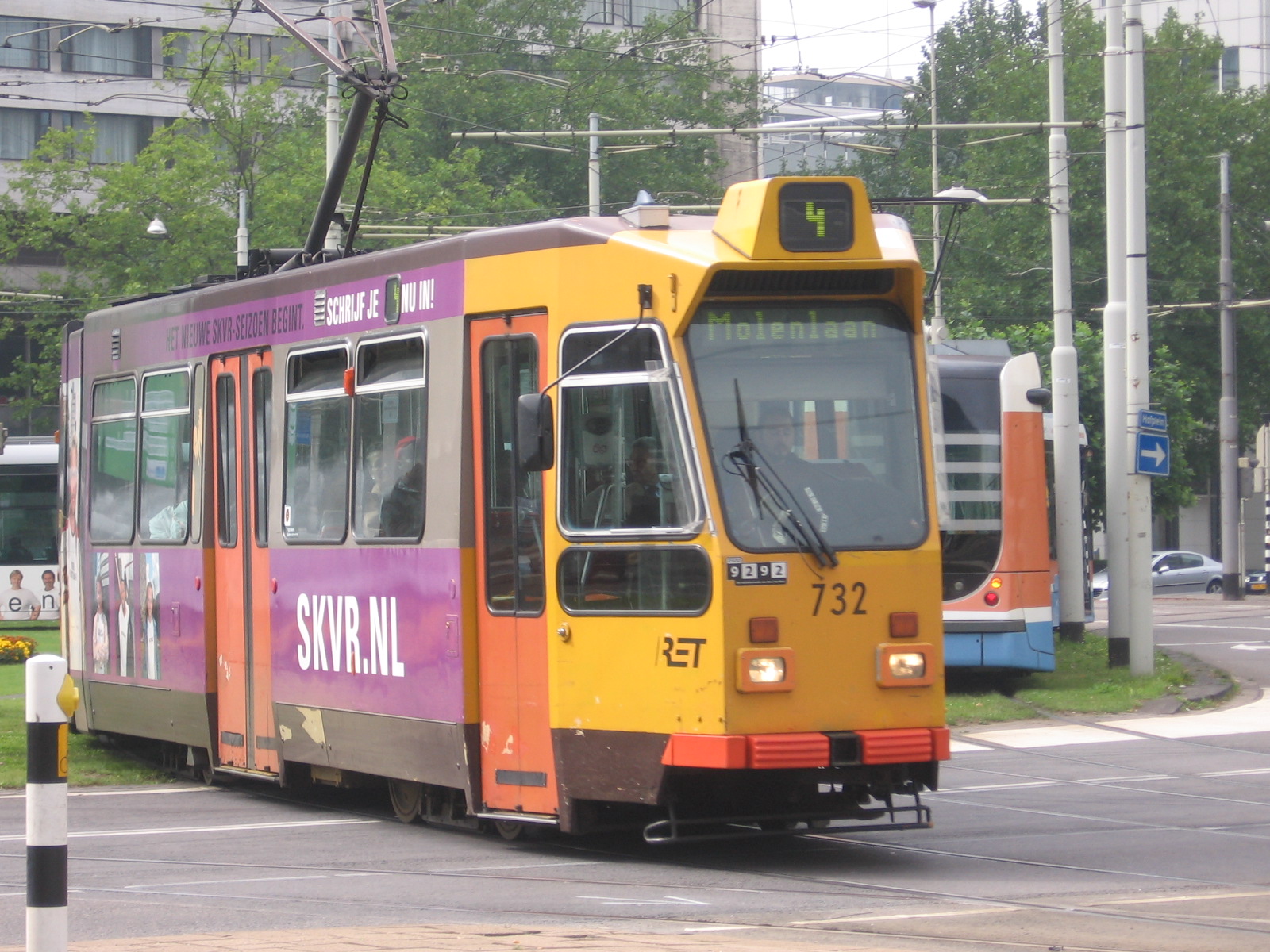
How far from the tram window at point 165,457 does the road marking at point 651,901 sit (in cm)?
549

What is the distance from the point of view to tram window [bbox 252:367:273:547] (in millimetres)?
11883

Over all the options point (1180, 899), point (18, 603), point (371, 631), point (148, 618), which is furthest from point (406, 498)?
point (18, 603)

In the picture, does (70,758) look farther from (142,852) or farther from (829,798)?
(829,798)

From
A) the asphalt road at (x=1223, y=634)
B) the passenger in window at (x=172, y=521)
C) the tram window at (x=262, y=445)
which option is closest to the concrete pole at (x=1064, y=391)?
the asphalt road at (x=1223, y=634)

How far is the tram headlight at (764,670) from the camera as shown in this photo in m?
8.75

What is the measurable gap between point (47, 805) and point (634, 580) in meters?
4.49

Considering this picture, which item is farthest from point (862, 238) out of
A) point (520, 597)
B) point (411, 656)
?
point (411, 656)

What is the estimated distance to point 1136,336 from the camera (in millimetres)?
19422

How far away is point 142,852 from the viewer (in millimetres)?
10031

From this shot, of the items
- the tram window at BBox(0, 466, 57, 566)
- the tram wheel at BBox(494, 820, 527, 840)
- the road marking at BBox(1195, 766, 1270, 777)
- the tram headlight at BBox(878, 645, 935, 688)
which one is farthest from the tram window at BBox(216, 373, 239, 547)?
the tram window at BBox(0, 466, 57, 566)

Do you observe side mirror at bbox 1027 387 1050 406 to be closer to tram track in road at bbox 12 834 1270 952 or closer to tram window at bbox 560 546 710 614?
tram track in road at bbox 12 834 1270 952

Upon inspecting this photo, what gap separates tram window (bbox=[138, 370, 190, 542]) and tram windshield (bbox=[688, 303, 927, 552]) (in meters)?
5.01

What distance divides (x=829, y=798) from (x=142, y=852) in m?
3.50

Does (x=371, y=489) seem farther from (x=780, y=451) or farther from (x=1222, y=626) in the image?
(x=1222, y=626)
